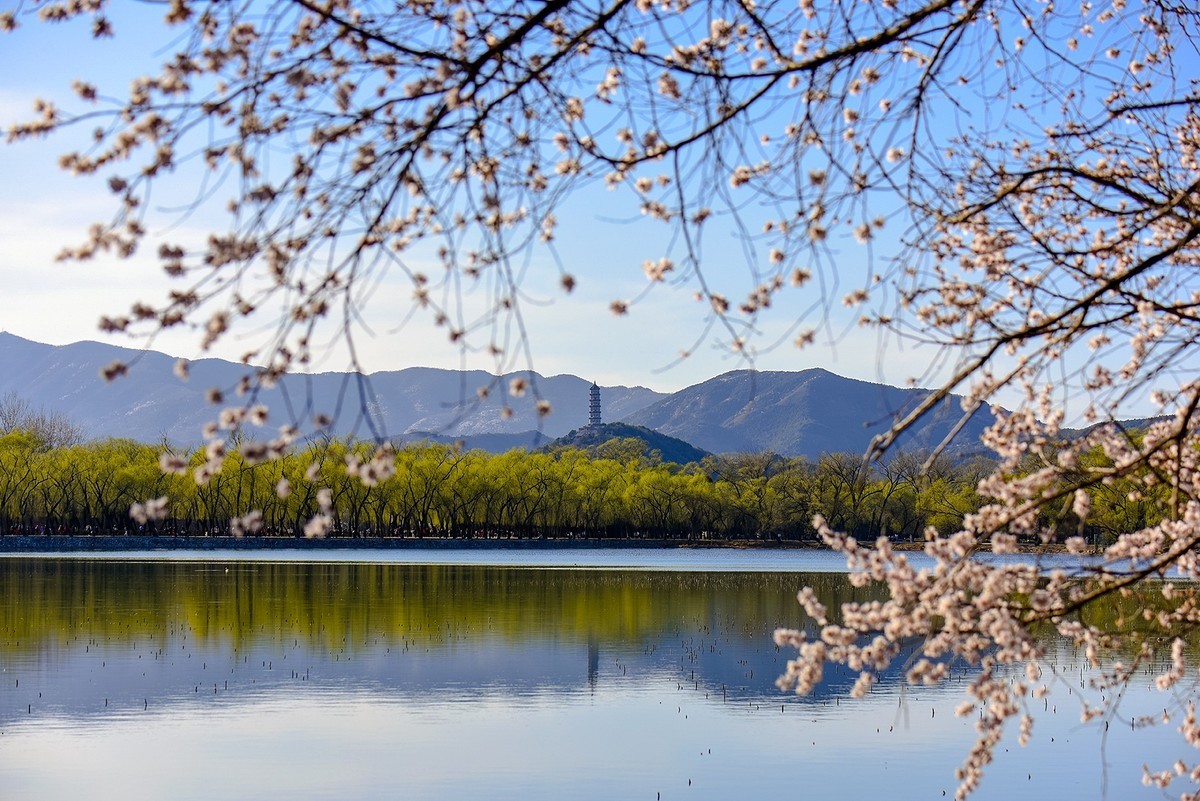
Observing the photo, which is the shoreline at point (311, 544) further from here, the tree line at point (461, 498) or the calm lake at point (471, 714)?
the calm lake at point (471, 714)

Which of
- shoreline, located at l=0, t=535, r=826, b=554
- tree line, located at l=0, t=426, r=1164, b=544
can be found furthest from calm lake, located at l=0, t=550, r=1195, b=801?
tree line, located at l=0, t=426, r=1164, b=544

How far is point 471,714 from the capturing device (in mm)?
20453

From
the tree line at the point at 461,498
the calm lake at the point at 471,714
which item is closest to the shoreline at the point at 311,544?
the tree line at the point at 461,498

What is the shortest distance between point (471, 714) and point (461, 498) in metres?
76.2

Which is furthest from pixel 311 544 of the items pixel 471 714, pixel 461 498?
pixel 471 714

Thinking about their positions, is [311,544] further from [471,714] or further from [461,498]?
[471,714]

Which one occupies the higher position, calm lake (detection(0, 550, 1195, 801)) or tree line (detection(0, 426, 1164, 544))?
tree line (detection(0, 426, 1164, 544))

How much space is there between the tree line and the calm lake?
43.9 m

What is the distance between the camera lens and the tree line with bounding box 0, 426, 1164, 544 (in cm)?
8525

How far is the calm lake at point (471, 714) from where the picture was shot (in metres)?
16.2

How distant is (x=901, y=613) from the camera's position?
726cm

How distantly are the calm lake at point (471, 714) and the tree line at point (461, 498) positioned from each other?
144ft

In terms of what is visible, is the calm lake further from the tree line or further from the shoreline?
the tree line

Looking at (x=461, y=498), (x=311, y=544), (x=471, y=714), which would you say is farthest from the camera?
(x=461, y=498)
